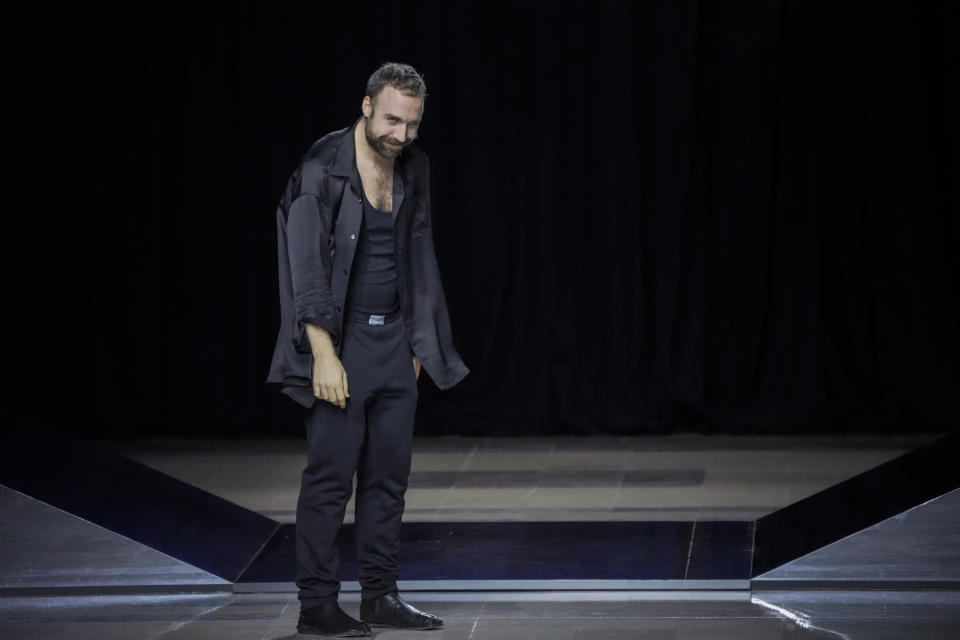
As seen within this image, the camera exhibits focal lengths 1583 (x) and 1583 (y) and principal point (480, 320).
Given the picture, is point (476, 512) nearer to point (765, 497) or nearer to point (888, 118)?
point (765, 497)

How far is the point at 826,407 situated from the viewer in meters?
6.97

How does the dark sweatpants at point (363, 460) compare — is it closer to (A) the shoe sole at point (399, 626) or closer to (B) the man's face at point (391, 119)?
(A) the shoe sole at point (399, 626)

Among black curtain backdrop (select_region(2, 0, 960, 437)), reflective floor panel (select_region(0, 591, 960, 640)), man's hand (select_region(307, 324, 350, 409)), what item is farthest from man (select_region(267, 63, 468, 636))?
black curtain backdrop (select_region(2, 0, 960, 437))

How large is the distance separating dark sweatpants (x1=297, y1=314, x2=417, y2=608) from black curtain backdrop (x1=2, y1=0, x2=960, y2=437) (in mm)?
3364

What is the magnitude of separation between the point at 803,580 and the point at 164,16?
4379mm

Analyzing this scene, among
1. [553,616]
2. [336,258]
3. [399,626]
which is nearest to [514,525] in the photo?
[553,616]

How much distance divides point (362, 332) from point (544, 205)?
11.3ft

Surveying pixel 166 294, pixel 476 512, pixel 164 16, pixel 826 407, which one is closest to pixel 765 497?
pixel 476 512

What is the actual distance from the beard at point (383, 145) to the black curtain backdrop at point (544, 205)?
3411 mm

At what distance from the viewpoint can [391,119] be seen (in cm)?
361

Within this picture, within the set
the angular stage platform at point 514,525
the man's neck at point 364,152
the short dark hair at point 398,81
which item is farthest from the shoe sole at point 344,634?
the short dark hair at point 398,81

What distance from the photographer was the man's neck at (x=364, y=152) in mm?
3719

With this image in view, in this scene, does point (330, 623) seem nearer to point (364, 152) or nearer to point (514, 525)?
point (364, 152)

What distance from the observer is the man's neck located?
12.2 ft
